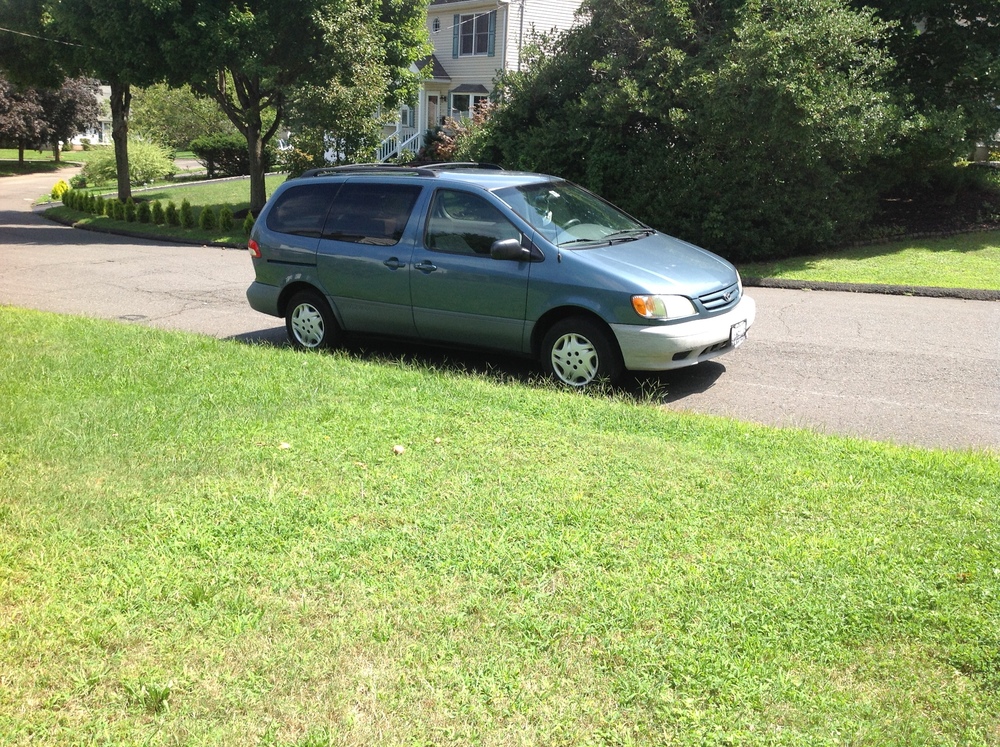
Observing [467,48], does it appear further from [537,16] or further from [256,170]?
[256,170]

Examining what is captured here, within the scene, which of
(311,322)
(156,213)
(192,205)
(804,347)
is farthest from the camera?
(192,205)

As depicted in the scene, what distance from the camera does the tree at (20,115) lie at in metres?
51.5

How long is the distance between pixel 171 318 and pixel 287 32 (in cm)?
1345

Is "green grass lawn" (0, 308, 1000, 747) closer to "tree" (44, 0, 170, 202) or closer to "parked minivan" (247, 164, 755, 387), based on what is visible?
"parked minivan" (247, 164, 755, 387)

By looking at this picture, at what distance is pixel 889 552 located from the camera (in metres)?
4.17

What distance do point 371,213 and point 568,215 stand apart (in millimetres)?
1889

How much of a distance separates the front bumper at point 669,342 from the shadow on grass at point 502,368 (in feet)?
0.97

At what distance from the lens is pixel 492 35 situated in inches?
1406

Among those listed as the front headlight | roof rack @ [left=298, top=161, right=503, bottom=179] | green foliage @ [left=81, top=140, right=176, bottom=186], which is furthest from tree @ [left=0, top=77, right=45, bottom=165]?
the front headlight

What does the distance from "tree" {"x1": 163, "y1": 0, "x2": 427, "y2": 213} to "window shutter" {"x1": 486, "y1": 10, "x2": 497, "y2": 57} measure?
41.0ft

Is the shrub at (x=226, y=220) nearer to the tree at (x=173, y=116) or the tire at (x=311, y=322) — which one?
the tire at (x=311, y=322)

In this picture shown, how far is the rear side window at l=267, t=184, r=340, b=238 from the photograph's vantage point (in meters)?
8.86

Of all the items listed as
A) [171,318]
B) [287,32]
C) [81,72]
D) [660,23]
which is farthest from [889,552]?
[81,72]

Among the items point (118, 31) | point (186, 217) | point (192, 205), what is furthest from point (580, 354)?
point (192, 205)
